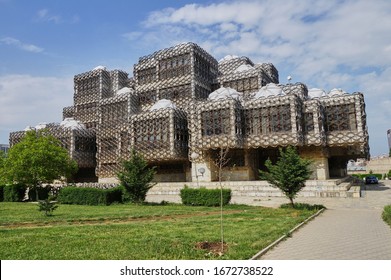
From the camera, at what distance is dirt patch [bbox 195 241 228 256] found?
10.3m

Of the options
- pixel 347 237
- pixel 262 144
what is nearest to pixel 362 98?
pixel 262 144

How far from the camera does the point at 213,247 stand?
11055mm

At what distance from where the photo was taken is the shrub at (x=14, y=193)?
37125 millimetres

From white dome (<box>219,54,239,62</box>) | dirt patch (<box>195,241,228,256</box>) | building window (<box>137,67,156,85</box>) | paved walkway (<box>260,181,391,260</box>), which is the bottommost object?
paved walkway (<box>260,181,391,260</box>)

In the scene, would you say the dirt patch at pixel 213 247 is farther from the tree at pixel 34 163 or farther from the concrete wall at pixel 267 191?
the tree at pixel 34 163

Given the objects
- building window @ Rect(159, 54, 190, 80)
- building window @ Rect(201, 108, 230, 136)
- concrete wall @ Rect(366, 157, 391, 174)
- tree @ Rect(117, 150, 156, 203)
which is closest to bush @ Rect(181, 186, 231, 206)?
tree @ Rect(117, 150, 156, 203)

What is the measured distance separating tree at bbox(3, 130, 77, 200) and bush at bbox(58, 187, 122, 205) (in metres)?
6.83

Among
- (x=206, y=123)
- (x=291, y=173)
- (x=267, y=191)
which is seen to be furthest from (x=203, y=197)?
(x=206, y=123)

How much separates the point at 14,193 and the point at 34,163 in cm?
439

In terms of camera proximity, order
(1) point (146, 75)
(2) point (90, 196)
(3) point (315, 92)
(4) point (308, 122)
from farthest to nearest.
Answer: (1) point (146, 75)
(3) point (315, 92)
(4) point (308, 122)
(2) point (90, 196)

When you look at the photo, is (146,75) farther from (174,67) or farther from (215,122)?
(215,122)

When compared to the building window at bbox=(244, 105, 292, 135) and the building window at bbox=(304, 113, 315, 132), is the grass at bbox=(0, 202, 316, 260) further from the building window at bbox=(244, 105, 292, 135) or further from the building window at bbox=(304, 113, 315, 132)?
the building window at bbox=(304, 113, 315, 132)

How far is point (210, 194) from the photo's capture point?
1025 inches
